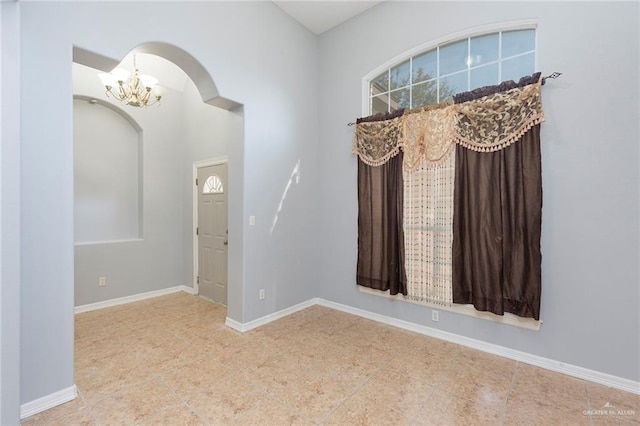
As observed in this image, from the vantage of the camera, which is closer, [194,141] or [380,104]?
[380,104]

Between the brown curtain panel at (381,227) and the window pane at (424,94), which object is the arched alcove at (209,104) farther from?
the window pane at (424,94)

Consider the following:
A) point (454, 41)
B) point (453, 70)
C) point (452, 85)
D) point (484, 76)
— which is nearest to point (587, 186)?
point (484, 76)

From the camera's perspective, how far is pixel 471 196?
9.18 feet

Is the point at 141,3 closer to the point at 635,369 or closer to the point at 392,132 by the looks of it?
the point at 392,132

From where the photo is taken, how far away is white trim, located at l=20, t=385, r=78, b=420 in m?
1.90

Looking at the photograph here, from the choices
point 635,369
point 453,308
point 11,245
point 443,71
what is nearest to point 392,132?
point 443,71

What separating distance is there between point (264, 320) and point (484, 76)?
3.53 metres

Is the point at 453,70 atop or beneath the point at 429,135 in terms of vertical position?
atop

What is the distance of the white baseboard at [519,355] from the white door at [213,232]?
2.12 m

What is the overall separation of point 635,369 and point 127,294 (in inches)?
220

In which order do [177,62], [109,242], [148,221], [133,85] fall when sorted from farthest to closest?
[148,221] < [109,242] < [133,85] < [177,62]

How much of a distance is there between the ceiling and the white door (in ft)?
7.28

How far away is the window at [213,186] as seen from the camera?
4.38m

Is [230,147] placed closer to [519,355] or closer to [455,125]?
[455,125]
